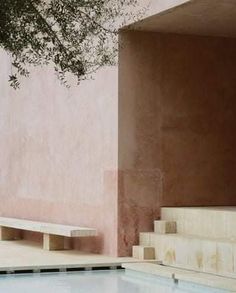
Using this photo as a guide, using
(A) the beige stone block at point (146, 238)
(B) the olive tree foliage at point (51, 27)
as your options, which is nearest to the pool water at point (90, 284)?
(A) the beige stone block at point (146, 238)

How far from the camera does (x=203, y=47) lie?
12938 millimetres

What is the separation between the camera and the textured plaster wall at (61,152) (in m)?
12.5

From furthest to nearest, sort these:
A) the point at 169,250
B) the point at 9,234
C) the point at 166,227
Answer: the point at 9,234 → the point at 166,227 → the point at 169,250

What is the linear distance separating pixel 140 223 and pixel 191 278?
2815mm

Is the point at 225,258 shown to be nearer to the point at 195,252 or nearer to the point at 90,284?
the point at 195,252

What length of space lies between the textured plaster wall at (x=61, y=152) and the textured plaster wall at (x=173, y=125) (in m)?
0.25

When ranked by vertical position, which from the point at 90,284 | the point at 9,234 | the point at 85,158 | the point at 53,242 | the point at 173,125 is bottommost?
the point at 90,284

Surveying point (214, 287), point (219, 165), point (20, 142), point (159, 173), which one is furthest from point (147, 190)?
point (20, 142)

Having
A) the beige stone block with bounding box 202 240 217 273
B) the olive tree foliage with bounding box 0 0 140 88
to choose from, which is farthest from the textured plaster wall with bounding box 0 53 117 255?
the olive tree foliage with bounding box 0 0 140 88

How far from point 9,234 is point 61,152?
8.33 feet

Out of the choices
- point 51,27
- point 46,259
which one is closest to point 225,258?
point 46,259

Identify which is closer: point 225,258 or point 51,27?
point 51,27

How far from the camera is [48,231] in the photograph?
42.8 ft

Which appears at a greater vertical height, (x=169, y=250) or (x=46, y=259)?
(x=169, y=250)
